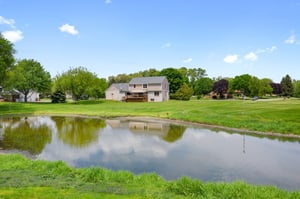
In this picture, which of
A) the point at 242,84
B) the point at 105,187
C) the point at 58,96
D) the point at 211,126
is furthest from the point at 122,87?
the point at 105,187

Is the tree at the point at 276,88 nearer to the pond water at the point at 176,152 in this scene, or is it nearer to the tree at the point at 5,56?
the pond water at the point at 176,152

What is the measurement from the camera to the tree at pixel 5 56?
39.1m

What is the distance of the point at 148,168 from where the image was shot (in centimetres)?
1239

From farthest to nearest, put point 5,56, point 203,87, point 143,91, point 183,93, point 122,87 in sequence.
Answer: point 203,87, point 122,87, point 183,93, point 143,91, point 5,56

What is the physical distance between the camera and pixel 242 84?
89.6 metres

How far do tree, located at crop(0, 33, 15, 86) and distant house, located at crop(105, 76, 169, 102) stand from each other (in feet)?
97.1

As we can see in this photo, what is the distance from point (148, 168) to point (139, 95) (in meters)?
55.0

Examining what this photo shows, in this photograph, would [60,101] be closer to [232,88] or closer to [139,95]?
[139,95]

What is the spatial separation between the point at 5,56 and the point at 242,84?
73547 millimetres

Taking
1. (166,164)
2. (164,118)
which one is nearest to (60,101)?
(164,118)

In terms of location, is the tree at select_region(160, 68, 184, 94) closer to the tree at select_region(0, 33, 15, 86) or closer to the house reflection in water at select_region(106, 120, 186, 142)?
the tree at select_region(0, 33, 15, 86)

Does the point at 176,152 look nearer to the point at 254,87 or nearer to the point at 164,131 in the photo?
the point at 164,131

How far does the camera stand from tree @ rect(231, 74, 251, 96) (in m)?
89.7

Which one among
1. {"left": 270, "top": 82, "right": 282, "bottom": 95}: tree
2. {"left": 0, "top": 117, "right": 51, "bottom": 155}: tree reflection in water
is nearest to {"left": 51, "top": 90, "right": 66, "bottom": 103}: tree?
{"left": 0, "top": 117, "right": 51, "bottom": 155}: tree reflection in water
